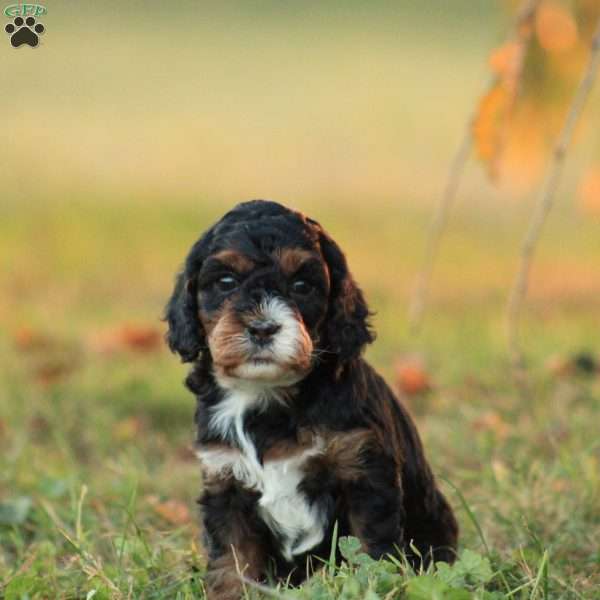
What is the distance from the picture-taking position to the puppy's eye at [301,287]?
14.6ft

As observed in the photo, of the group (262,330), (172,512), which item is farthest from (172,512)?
(262,330)

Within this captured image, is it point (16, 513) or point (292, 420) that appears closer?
point (292, 420)

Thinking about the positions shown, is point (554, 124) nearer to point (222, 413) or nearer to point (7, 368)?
point (222, 413)

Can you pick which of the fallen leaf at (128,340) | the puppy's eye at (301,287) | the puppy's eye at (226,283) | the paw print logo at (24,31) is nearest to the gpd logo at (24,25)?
the paw print logo at (24,31)

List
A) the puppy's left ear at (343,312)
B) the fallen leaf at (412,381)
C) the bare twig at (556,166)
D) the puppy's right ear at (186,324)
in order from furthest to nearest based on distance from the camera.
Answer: the fallen leaf at (412,381) < the bare twig at (556,166) < the puppy's right ear at (186,324) < the puppy's left ear at (343,312)

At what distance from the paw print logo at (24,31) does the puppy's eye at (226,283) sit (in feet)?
6.91

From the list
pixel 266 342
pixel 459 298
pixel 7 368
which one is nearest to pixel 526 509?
pixel 266 342

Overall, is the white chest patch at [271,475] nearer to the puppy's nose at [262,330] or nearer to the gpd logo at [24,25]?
the puppy's nose at [262,330]

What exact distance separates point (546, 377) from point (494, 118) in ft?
10.7

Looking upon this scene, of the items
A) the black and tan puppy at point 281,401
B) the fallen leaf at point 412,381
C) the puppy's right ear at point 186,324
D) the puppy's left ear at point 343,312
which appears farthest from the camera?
the fallen leaf at point 412,381

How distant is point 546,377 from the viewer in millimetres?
8797

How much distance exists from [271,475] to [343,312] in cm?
66

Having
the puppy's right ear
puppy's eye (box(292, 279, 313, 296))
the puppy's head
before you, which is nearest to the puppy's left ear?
the puppy's head

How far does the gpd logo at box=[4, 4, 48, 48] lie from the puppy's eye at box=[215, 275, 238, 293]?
2.09 metres
